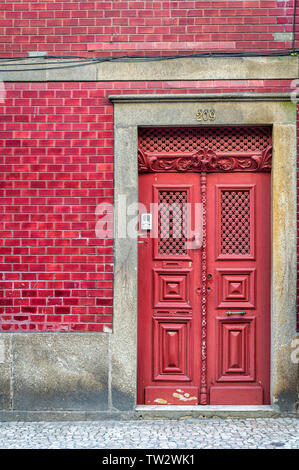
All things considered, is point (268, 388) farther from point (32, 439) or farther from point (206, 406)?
point (32, 439)

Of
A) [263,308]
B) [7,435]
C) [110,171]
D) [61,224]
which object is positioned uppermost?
[110,171]

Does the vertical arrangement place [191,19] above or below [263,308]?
above

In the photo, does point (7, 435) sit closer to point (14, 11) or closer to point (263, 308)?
point (263, 308)

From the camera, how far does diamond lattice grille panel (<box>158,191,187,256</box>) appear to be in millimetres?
5617

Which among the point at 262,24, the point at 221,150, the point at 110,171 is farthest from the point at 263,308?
the point at 262,24

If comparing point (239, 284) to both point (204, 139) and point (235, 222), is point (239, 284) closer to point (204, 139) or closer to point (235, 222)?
point (235, 222)

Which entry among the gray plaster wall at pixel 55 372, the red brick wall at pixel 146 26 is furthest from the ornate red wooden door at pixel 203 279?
the red brick wall at pixel 146 26

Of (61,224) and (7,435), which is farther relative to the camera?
(61,224)

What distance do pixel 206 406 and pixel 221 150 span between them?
2.92 m

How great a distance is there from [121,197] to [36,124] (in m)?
1.27

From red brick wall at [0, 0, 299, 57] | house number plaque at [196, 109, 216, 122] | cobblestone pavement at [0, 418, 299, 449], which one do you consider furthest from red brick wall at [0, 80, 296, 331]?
cobblestone pavement at [0, 418, 299, 449]

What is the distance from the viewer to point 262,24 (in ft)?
17.8

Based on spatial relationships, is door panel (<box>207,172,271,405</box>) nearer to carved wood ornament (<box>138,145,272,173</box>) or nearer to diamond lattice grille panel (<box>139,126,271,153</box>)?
carved wood ornament (<box>138,145,272,173</box>)

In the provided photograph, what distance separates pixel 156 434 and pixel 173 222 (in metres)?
2.29
